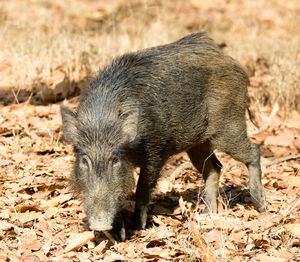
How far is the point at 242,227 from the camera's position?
4570 mm

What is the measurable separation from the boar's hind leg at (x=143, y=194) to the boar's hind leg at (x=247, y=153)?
37.2 inches

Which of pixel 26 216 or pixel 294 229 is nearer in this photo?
pixel 294 229

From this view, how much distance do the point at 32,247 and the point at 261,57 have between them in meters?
6.76

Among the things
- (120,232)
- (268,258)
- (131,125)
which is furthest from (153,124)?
(268,258)

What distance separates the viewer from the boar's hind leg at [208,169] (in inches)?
221

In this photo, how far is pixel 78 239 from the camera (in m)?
4.25

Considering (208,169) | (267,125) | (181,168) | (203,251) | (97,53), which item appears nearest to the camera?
(203,251)

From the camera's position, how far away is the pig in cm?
430

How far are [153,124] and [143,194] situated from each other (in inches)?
26.7

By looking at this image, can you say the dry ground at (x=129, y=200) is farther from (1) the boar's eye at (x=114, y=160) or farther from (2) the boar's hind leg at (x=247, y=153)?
(1) the boar's eye at (x=114, y=160)

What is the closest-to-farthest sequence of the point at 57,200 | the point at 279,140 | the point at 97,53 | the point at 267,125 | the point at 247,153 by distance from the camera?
the point at 57,200 → the point at 247,153 → the point at 279,140 → the point at 267,125 → the point at 97,53

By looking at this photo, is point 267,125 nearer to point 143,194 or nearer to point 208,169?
point 208,169

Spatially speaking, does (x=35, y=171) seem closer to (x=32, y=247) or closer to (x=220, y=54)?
(x=32, y=247)

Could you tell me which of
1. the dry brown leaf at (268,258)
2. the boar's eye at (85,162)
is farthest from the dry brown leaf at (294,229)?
the boar's eye at (85,162)
